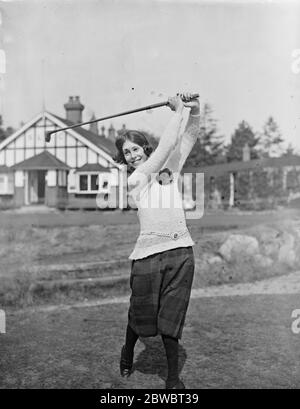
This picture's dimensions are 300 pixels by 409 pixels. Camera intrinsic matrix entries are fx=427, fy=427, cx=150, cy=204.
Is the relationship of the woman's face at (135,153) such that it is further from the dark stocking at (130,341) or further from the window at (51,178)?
the window at (51,178)

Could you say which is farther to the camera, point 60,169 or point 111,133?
point 60,169

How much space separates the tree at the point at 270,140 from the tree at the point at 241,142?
6 centimetres

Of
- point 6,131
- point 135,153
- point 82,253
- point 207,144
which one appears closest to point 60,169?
point 6,131

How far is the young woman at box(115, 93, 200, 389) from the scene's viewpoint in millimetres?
2006

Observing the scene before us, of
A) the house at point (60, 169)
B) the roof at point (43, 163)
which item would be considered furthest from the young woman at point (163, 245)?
the roof at point (43, 163)

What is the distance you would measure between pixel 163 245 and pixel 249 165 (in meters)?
2.11

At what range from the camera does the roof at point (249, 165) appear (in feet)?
11.5

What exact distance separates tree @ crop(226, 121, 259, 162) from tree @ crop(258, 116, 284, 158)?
64 millimetres

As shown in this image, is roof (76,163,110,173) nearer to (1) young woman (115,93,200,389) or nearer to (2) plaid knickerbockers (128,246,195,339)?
(1) young woman (115,93,200,389)

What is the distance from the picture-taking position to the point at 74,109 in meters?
3.18

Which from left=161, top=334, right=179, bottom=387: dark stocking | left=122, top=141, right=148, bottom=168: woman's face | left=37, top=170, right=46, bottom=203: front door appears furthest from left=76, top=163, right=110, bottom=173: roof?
left=161, top=334, right=179, bottom=387: dark stocking

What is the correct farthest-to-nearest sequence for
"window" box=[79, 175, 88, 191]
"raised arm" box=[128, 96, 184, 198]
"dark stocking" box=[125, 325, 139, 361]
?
1. "window" box=[79, 175, 88, 191]
2. "dark stocking" box=[125, 325, 139, 361]
3. "raised arm" box=[128, 96, 184, 198]

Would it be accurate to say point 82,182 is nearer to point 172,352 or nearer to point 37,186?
point 37,186

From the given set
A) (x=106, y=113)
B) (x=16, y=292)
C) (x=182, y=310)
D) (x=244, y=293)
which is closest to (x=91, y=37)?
(x=106, y=113)
